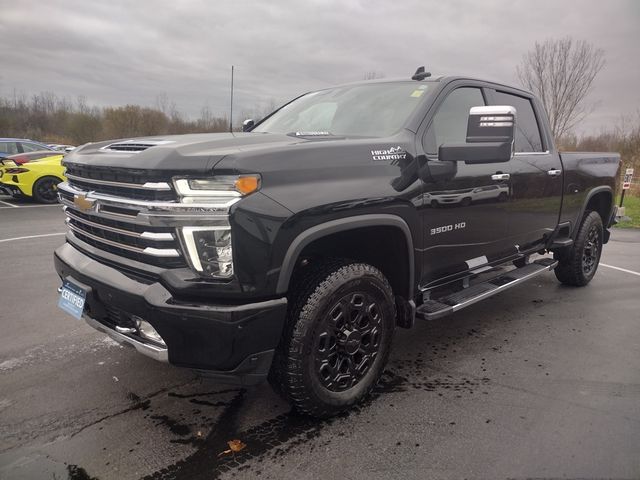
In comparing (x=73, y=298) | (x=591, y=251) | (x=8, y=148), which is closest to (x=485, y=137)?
(x=73, y=298)

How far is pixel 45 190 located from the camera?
11742mm

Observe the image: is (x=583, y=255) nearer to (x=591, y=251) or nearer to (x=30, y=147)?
(x=591, y=251)

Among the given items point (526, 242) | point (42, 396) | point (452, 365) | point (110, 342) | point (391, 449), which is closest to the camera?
point (391, 449)

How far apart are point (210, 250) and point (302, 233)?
46 centimetres

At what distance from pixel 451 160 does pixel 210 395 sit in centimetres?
210

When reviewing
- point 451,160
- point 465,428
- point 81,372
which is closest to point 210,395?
point 81,372

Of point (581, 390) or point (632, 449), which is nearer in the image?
point (632, 449)

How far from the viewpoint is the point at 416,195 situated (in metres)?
2.97

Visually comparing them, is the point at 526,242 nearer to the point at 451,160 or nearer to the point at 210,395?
the point at 451,160

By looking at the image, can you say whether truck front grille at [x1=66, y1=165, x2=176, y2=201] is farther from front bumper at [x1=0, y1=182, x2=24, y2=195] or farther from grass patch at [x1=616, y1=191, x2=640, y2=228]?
grass patch at [x1=616, y1=191, x2=640, y2=228]

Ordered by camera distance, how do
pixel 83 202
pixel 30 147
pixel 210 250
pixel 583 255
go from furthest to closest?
pixel 30 147
pixel 583 255
pixel 83 202
pixel 210 250

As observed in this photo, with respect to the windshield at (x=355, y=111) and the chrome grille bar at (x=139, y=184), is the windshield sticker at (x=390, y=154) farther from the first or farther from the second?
the chrome grille bar at (x=139, y=184)

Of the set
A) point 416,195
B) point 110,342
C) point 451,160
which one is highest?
point 451,160

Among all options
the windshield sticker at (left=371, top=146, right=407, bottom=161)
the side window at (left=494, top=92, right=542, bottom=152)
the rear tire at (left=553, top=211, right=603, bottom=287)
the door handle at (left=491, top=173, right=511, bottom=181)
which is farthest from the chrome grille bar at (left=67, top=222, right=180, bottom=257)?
the rear tire at (left=553, top=211, right=603, bottom=287)
